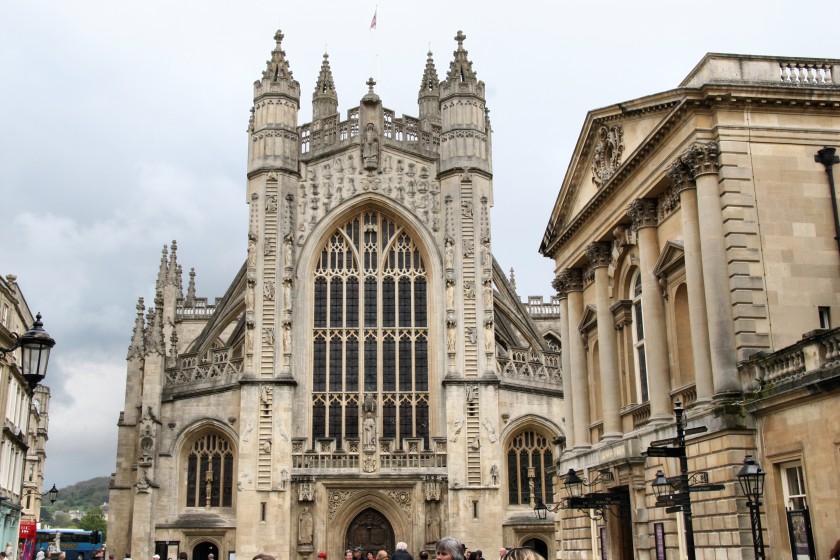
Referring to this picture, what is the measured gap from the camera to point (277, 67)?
38.3 m

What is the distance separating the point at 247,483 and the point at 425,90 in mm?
22554

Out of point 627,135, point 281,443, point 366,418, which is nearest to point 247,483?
point 281,443

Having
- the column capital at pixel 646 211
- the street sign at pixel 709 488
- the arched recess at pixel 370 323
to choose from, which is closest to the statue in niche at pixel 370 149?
the arched recess at pixel 370 323

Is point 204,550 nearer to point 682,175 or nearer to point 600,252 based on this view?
point 600,252

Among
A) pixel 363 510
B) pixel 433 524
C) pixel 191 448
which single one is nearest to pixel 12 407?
pixel 191 448

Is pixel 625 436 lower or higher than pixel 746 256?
lower

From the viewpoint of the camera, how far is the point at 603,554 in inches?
873

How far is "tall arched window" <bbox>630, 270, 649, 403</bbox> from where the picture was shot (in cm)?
2112

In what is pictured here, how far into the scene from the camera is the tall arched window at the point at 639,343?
21125 mm

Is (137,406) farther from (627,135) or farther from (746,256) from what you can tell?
(746,256)

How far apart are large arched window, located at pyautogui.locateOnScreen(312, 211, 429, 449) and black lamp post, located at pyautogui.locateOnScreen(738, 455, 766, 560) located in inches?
833

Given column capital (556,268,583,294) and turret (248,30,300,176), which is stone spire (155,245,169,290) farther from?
column capital (556,268,583,294)

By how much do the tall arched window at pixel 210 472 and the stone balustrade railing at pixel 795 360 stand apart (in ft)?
77.6

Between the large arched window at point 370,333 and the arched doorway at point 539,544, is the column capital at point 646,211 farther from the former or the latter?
the arched doorway at point 539,544
